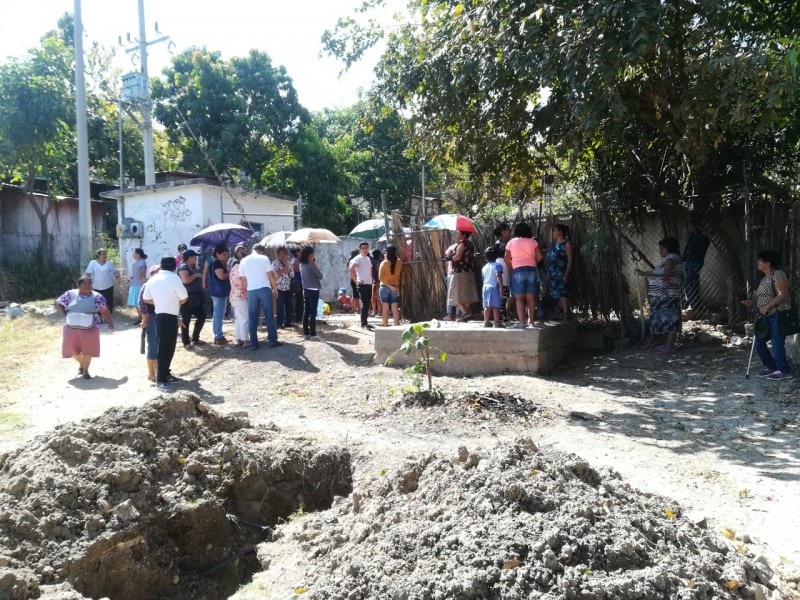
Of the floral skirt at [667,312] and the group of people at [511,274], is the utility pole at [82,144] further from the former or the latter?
the floral skirt at [667,312]

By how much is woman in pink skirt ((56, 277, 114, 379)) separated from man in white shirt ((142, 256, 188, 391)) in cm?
104

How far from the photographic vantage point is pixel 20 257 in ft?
62.1

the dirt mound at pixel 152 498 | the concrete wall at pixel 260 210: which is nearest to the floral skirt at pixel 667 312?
the dirt mound at pixel 152 498

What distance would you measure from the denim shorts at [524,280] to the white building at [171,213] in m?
8.76

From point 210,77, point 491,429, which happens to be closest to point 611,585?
point 491,429

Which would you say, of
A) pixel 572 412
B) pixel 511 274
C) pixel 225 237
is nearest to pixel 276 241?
pixel 225 237

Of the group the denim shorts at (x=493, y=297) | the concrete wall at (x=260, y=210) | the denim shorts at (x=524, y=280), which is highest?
the concrete wall at (x=260, y=210)

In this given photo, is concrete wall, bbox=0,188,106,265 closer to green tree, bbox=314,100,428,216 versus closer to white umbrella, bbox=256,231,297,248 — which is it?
white umbrella, bbox=256,231,297,248

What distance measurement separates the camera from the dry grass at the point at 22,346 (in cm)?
848

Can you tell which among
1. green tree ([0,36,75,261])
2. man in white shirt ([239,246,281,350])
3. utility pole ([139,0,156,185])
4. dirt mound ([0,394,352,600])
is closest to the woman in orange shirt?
man in white shirt ([239,246,281,350])

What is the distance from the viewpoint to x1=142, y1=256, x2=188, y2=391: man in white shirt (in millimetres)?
7723

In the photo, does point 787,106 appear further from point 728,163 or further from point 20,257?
point 20,257

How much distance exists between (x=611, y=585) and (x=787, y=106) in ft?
24.5

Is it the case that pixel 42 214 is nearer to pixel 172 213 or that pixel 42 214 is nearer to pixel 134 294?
pixel 172 213
